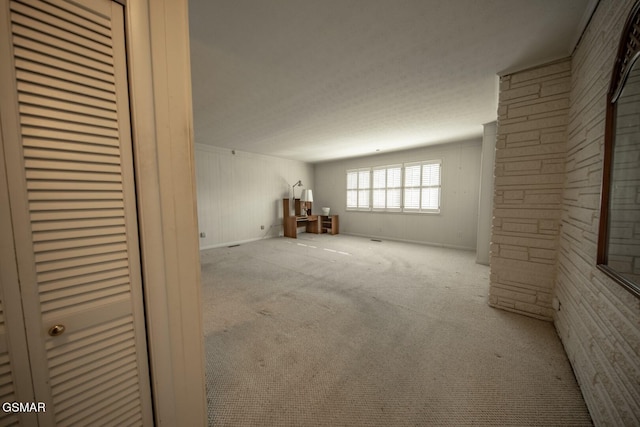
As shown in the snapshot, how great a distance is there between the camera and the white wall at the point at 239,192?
507 centimetres

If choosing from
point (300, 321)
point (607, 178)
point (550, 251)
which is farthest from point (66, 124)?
point (550, 251)

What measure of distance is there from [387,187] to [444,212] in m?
1.57

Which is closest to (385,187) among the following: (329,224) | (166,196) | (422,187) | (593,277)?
(422,187)

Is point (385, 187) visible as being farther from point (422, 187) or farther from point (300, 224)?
point (300, 224)

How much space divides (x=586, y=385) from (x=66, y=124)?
2.69 m

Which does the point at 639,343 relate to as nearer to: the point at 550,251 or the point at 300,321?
the point at 550,251

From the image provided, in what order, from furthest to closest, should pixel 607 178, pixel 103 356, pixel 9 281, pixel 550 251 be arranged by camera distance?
pixel 550 251 → pixel 607 178 → pixel 103 356 → pixel 9 281

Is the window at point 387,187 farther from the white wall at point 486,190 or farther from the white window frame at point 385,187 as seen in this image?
the white wall at point 486,190

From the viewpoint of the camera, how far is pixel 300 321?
6.81 feet

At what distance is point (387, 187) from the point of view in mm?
6062

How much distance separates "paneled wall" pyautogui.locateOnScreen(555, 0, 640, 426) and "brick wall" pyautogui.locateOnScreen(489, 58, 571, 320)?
12 cm

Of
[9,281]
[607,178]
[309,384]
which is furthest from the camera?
[309,384]

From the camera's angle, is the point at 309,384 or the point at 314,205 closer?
the point at 309,384

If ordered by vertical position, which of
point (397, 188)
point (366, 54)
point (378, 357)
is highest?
point (366, 54)
